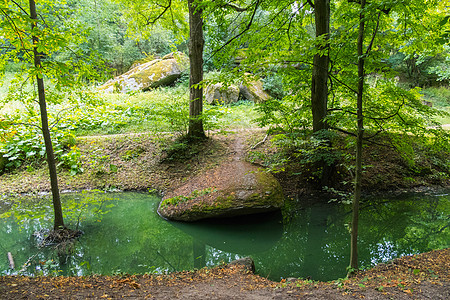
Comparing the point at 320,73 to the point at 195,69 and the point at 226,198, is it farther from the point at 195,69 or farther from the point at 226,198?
the point at 195,69

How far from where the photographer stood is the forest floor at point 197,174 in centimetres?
274

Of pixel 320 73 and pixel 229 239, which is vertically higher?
pixel 320 73

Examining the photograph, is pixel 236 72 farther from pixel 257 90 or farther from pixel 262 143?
pixel 257 90

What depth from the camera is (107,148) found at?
30.9 feet

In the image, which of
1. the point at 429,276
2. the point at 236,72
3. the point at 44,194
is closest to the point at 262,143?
the point at 236,72

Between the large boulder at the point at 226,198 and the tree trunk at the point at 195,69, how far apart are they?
98.8 inches

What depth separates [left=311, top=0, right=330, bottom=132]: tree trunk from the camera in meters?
5.94

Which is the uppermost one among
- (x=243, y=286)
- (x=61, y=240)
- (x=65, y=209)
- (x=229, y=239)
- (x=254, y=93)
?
(x=254, y=93)

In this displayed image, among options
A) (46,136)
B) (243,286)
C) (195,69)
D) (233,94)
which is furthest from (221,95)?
(243,286)

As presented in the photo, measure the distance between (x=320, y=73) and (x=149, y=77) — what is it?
1230cm

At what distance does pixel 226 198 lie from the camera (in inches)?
241

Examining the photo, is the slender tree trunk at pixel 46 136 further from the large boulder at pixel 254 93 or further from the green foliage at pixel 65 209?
the large boulder at pixel 254 93

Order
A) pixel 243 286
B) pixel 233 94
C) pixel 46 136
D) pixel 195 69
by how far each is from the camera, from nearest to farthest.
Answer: pixel 243 286 < pixel 46 136 < pixel 195 69 < pixel 233 94

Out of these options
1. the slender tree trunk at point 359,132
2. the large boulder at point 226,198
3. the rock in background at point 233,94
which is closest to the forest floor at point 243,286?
the slender tree trunk at point 359,132
